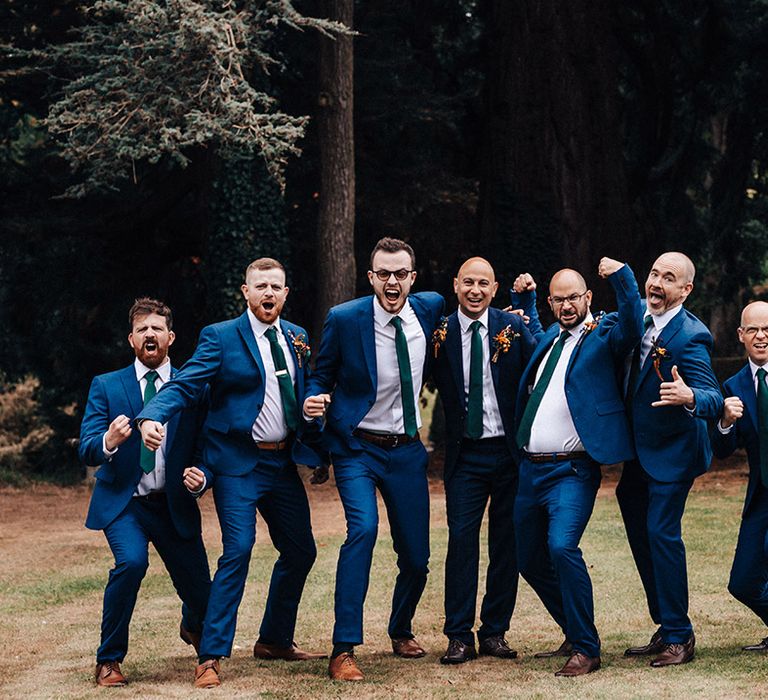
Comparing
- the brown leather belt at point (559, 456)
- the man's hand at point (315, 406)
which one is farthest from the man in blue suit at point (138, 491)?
the brown leather belt at point (559, 456)

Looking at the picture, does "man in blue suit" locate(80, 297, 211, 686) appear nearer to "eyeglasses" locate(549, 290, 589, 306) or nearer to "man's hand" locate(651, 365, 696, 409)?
"eyeglasses" locate(549, 290, 589, 306)

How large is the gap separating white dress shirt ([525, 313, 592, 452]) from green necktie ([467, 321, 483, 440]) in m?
0.34

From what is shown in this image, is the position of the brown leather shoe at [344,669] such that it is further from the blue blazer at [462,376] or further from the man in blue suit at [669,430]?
the man in blue suit at [669,430]

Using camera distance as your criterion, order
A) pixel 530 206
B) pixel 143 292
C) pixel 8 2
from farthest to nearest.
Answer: pixel 143 292 < pixel 530 206 < pixel 8 2

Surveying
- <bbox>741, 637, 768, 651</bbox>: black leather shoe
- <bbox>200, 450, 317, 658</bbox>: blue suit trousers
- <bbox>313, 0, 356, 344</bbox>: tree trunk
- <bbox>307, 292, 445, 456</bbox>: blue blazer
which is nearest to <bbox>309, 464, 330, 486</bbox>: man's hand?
<bbox>200, 450, 317, 658</bbox>: blue suit trousers

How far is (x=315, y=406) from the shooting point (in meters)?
7.35

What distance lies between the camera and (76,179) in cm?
1980

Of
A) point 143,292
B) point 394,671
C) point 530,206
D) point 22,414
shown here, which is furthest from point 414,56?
point 394,671

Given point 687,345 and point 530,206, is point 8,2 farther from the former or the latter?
point 687,345

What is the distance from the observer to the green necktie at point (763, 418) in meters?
7.50

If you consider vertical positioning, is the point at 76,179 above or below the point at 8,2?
below

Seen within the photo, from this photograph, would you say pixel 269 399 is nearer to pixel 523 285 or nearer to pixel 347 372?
pixel 347 372

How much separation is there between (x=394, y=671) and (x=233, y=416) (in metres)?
1.65

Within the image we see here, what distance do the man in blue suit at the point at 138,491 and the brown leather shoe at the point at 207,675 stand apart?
1.57ft
